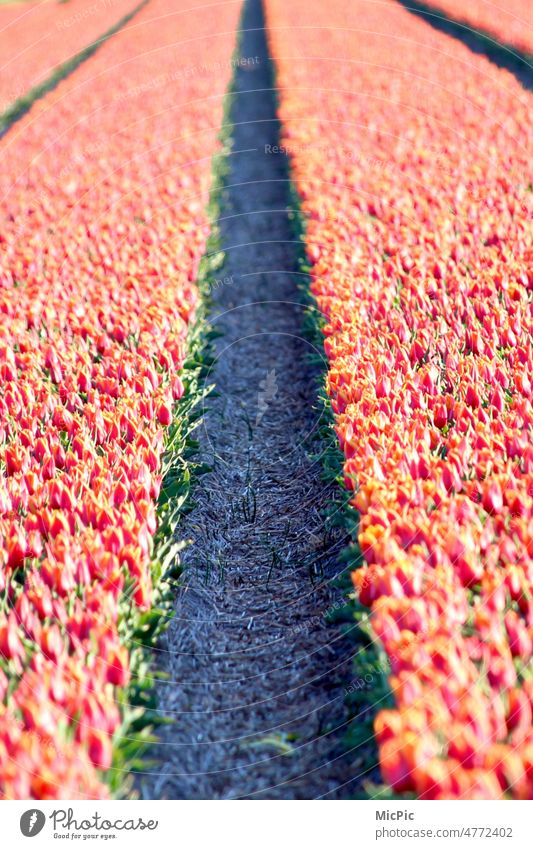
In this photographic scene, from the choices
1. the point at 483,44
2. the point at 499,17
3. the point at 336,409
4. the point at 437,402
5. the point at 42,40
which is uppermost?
the point at 42,40

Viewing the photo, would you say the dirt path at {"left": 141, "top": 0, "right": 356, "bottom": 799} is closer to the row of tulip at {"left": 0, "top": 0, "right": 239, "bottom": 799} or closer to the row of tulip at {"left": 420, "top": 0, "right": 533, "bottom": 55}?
the row of tulip at {"left": 0, "top": 0, "right": 239, "bottom": 799}

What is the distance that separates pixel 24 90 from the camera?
20859 mm

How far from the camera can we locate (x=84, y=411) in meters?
5.20

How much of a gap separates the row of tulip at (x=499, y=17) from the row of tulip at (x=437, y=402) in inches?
272

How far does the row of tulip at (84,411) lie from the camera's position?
119 inches

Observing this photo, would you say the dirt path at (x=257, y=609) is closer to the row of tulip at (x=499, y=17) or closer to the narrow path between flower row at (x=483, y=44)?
the narrow path between flower row at (x=483, y=44)

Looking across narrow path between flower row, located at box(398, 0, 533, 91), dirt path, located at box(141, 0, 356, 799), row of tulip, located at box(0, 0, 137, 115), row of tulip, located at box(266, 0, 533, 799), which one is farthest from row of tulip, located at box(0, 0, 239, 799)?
row of tulip, located at box(0, 0, 137, 115)

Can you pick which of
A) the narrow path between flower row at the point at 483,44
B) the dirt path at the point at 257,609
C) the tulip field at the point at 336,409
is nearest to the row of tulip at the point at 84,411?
the tulip field at the point at 336,409

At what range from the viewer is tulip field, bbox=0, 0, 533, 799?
2914mm

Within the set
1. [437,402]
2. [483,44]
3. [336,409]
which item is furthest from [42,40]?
[437,402]
